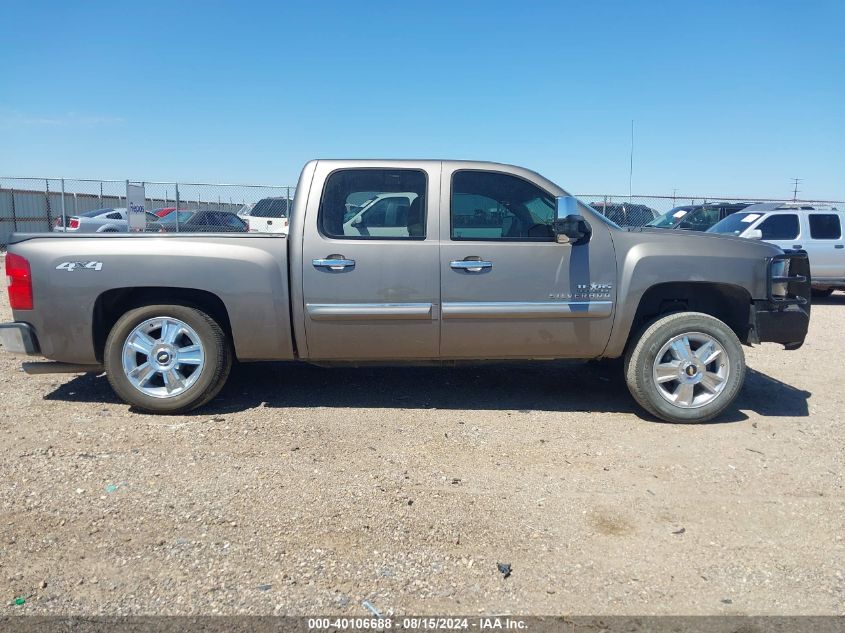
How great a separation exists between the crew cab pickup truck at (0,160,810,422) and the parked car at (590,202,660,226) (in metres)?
14.7

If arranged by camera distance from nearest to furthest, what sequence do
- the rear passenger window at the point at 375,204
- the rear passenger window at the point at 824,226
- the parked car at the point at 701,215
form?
the rear passenger window at the point at 375,204, the rear passenger window at the point at 824,226, the parked car at the point at 701,215

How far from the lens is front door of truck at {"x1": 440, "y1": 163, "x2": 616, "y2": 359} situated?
494cm

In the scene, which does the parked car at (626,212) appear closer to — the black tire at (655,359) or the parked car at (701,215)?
the parked car at (701,215)

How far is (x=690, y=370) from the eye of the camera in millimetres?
5027

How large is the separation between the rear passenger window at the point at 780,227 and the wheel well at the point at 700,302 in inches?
314

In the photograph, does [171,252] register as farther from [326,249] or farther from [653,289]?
[653,289]

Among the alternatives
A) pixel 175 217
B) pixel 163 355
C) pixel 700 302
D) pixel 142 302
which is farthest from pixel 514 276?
pixel 175 217

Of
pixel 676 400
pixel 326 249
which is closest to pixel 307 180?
pixel 326 249

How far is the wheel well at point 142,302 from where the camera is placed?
5.00 m

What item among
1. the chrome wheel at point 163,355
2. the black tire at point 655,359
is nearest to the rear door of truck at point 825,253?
the black tire at point 655,359

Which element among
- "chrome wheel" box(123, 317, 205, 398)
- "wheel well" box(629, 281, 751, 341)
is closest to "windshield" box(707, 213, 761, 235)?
"wheel well" box(629, 281, 751, 341)

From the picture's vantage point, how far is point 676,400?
5020 millimetres

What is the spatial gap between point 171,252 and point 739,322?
14.0 ft

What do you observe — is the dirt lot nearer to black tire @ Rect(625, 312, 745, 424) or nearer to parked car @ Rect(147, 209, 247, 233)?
black tire @ Rect(625, 312, 745, 424)
